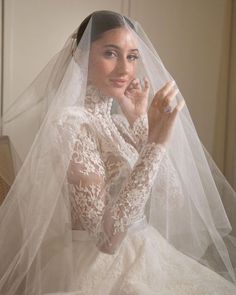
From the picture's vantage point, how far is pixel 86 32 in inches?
38.5

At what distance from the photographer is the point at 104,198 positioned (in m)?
0.93

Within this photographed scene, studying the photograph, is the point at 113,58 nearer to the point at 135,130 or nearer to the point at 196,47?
the point at 135,130

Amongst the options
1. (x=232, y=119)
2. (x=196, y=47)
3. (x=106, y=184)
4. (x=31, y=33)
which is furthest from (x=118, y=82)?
(x=232, y=119)

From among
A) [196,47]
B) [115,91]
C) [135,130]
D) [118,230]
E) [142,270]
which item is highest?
[196,47]

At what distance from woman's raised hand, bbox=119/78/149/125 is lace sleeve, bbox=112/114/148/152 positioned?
17mm

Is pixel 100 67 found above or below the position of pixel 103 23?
below

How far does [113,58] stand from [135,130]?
23 cm

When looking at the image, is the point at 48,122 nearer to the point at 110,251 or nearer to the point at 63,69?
the point at 63,69

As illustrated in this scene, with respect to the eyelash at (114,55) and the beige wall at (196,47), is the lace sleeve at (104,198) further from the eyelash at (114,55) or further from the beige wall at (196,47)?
the beige wall at (196,47)

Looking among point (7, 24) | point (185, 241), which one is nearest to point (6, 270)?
point (185, 241)

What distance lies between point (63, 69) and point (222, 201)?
58cm

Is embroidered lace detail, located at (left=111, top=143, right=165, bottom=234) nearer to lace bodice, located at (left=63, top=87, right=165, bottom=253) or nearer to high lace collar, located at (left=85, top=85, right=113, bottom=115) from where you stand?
lace bodice, located at (left=63, top=87, right=165, bottom=253)

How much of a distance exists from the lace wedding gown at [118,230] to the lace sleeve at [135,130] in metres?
0.09

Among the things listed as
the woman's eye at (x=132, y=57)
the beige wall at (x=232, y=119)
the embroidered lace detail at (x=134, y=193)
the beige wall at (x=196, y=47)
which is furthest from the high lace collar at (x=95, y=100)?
the beige wall at (x=232, y=119)
